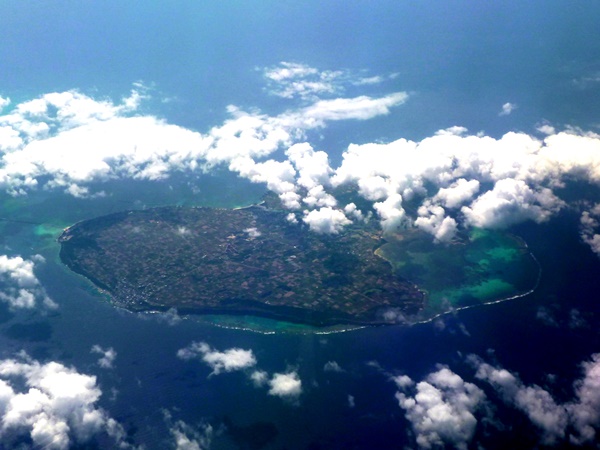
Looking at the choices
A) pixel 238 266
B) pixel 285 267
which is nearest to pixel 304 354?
pixel 285 267

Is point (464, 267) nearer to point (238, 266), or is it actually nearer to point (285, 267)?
point (285, 267)

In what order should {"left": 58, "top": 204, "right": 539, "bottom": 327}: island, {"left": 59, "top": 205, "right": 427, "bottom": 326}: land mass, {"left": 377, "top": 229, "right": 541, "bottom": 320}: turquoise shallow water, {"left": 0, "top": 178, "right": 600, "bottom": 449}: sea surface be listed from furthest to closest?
{"left": 59, "top": 205, "right": 427, "bottom": 326}: land mass, {"left": 58, "top": 204, "right": 539, "bottom": 327}: island, {"left": 377, "top": 229, "right": 541, "bottom": 320}: turquoise shallow water, {"left": 0, "top": 178, "right": 600, "bottom": 449}: sea surface

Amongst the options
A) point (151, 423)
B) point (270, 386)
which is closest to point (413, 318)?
point (270, 386)

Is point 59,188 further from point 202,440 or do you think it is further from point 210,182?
point 202,440

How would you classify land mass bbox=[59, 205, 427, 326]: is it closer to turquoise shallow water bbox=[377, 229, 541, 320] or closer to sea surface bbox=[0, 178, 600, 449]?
turquoise shallow water bbox=[377, 229, 541, 320]

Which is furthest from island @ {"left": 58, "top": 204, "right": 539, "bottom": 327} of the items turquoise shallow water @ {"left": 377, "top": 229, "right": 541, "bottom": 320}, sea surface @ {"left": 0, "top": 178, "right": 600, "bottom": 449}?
sea surface @ {"left": 0, "top": 178, "right": 600, "bottom": 449}
